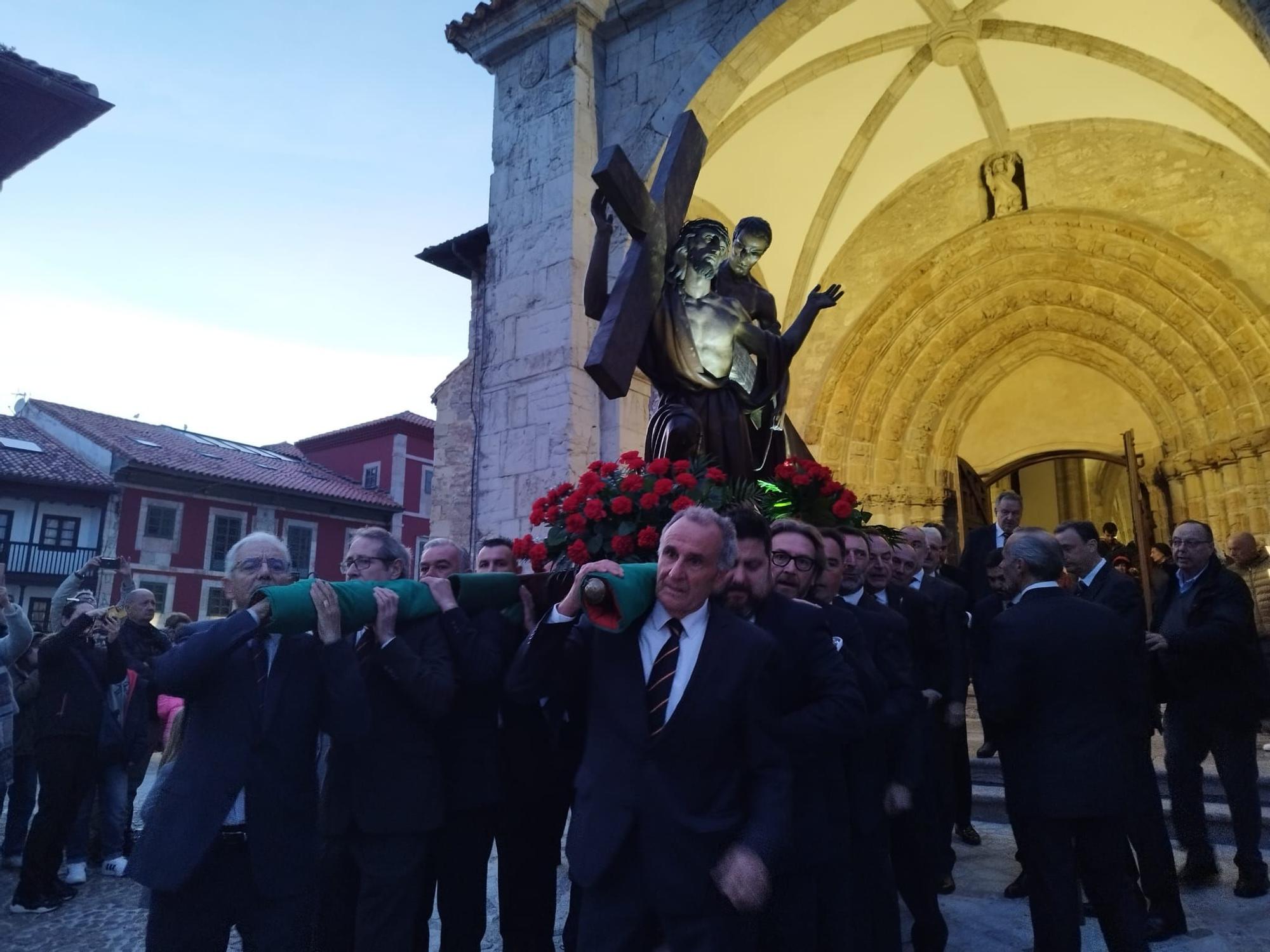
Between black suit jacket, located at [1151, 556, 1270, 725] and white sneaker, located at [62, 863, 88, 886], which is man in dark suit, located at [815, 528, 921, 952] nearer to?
black suit jacket, located at [1151, 556, 1270, 725]

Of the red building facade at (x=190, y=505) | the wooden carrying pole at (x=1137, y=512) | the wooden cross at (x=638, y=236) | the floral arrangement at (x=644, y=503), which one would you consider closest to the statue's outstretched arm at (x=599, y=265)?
the wooden cross at (x=638, y=236)

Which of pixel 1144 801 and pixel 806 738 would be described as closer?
pixel 806 738

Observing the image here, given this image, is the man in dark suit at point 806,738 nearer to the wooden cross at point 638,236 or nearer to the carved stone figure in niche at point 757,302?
the wooden cross at point 638,236

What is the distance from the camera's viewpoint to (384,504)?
93.5ft

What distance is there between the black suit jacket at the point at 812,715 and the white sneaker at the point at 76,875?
14.2 feet

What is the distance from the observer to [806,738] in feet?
6.95

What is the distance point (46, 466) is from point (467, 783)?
25.1 metres

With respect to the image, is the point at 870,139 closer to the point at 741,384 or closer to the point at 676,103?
the point at 676,103

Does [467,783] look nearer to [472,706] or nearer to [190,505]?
[472,706]

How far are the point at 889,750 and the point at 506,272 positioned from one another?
239 inches

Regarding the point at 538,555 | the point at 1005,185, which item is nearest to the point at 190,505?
the point at 1005,185

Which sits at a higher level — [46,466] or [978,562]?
[46,466]

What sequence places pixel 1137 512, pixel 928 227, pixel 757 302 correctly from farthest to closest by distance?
pixel 928 227 < pixel 1137 512 < pixel 757 302

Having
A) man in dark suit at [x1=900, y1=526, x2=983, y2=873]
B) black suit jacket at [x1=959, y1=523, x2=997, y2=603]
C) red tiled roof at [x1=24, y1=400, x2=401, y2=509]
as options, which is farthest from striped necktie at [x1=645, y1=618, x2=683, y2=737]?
red tiled roof at [x1=24, y1=400, x2=401, y2=509]
